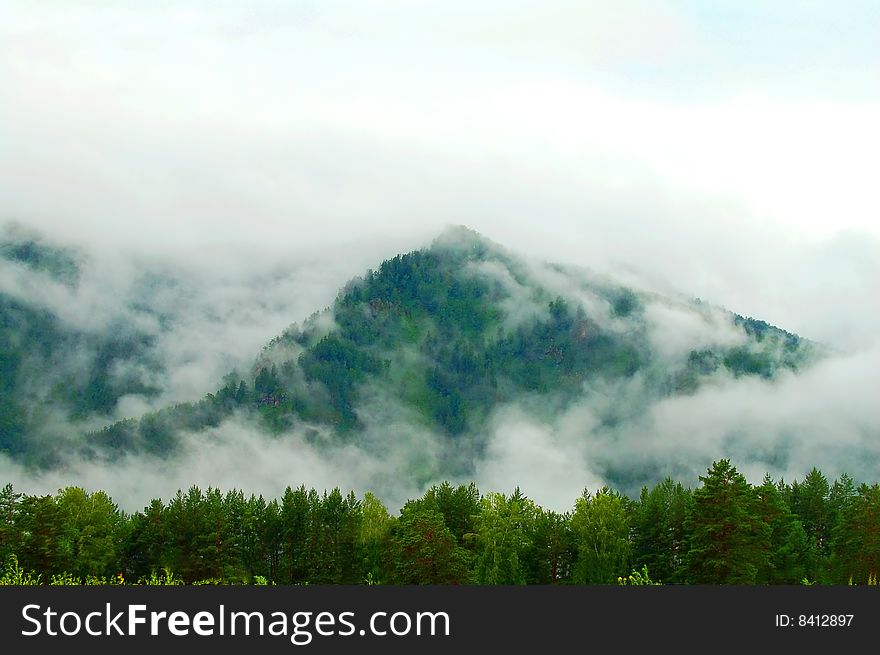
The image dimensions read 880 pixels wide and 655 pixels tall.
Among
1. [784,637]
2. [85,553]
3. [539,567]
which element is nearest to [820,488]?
[539,567]

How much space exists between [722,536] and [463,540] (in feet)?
135

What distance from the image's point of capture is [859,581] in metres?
99.9

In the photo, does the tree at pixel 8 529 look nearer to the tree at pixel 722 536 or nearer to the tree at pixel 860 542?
the tree at pixel 722 536

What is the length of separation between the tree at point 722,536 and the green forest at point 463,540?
0.14 metres

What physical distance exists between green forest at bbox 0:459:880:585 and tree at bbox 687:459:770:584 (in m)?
0.14

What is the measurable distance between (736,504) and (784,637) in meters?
55.9

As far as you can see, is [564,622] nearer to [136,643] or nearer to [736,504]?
[136,643]

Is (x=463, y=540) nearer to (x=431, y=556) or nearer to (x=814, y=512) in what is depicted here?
(x=431, y=556)

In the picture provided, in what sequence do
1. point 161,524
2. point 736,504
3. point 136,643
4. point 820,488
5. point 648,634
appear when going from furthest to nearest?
point 820,488
point 161,524
point 736,504
point 648,634
point 136,643

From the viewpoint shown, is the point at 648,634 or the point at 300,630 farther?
the point at 648,634

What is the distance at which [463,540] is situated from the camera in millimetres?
119500

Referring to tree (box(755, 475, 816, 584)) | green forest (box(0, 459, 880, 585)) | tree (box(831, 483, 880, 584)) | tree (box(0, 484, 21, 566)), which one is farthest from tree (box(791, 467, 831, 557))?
tree (box(0, 484, 21, 566))

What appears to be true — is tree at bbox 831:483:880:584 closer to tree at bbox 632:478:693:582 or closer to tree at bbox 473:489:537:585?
tree at bbox 632:478:693:582

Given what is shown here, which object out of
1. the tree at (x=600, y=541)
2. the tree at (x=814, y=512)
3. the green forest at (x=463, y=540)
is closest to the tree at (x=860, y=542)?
the green forest at (x=463, y=540)
